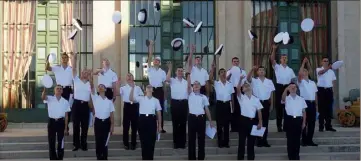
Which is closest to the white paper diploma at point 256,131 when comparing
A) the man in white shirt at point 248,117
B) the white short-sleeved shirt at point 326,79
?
the man in white shirt at point 248,117

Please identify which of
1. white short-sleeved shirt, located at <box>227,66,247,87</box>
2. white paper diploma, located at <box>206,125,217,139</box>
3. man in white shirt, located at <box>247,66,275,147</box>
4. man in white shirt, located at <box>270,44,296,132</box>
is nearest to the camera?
white paper diploma, located at <box>206,125,217,139</box>

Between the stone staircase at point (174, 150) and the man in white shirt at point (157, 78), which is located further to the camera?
the man in white shirt at point (157, 78)

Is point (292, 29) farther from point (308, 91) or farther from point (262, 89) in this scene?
point (262, 89)

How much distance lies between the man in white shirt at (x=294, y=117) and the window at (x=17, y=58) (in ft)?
26.6

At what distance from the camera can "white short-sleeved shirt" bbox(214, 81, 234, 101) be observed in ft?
39.6

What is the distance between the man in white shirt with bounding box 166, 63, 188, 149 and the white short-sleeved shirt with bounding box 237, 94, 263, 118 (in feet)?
4.33

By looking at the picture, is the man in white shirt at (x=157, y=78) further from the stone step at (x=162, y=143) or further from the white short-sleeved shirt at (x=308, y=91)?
the white short-sleeved shirt at (x=308, y=91)

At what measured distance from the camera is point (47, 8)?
16.5m

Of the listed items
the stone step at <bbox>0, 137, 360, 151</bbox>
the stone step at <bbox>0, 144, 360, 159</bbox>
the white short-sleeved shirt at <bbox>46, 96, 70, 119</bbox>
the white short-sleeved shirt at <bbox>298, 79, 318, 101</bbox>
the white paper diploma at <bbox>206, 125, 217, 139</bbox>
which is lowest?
the stone step at <bbox>0, 144, 360, 159</bbox>

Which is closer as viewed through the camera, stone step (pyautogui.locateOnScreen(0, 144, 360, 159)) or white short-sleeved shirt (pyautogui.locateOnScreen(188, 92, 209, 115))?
white short-sleeved shirt (pyautogui.locateOnScreen(188, 92, 209, 115))

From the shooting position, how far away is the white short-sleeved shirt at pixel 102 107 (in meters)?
11.1

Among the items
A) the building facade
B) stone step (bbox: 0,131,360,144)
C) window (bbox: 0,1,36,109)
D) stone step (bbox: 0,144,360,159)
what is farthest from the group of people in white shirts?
window (bbox: 0,1,36,109)

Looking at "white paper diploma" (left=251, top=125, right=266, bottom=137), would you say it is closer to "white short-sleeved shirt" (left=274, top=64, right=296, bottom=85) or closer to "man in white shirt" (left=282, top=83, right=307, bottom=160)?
"man in white shirt" (left=282, top=83, right=307, bottom=160)

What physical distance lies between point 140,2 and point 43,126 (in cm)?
465
